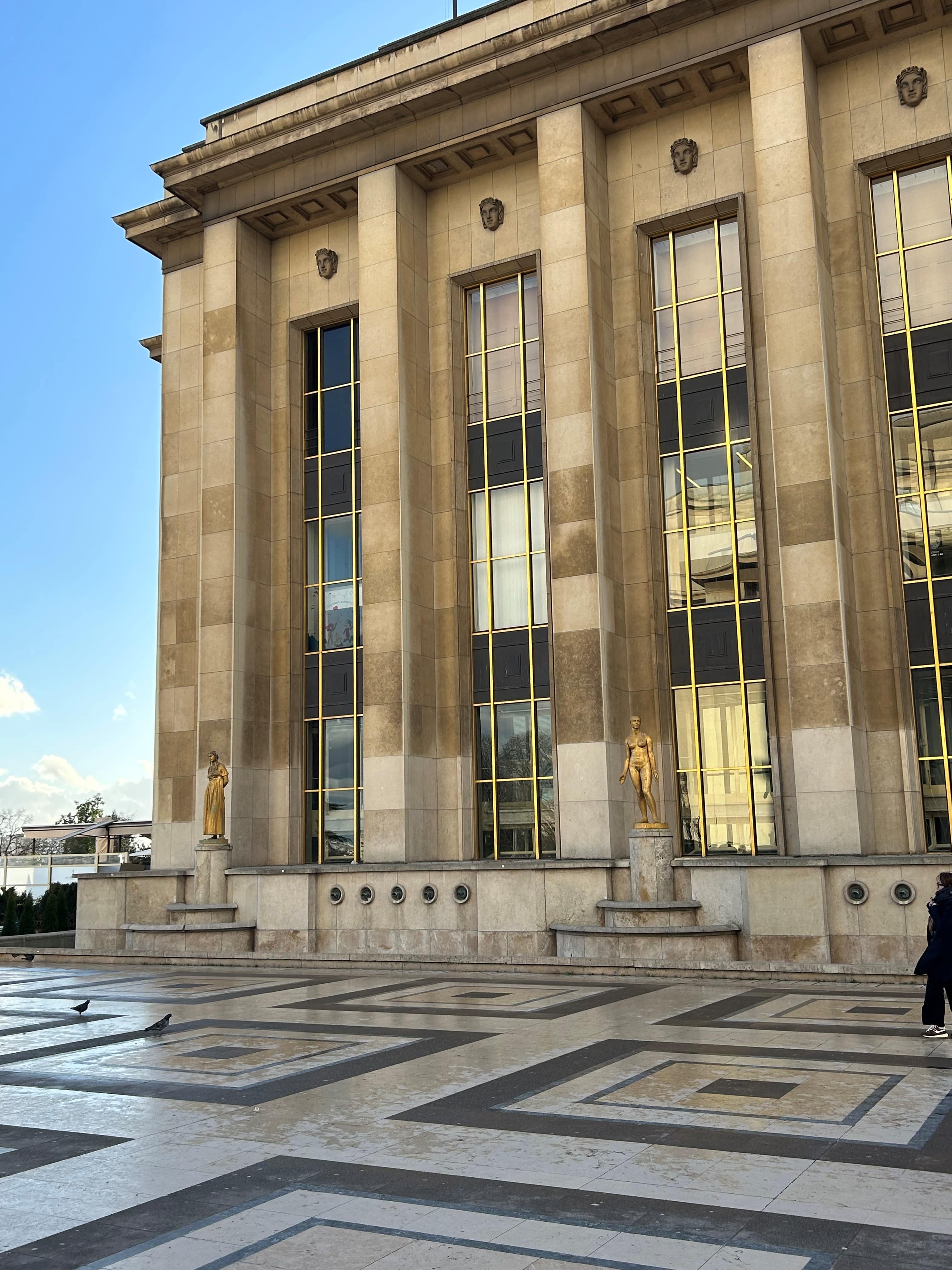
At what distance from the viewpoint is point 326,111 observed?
3195 cm

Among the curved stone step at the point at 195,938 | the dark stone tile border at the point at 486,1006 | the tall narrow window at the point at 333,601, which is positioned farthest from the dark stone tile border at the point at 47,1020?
the tall narrow window at the point at 333,601

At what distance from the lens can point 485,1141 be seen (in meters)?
8.85

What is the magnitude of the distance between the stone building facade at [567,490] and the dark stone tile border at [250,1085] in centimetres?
799

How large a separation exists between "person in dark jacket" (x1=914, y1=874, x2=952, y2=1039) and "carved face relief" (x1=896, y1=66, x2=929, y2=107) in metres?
20.6

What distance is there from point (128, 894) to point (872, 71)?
90.0 feet

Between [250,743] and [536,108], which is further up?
[536,108]

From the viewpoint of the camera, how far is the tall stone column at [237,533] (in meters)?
31.9

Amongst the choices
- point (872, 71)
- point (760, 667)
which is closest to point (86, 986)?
point (760, 667)

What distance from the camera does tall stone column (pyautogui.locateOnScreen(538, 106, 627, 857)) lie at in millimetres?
26609

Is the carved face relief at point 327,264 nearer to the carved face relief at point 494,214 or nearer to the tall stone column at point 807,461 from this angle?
the carved face relief at point 494,214

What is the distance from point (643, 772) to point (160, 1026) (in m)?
11.9

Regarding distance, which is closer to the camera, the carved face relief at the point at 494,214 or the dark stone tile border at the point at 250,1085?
the dark stone tile border at the point at 250,1085

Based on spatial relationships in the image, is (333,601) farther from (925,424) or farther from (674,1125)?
(674,1125)

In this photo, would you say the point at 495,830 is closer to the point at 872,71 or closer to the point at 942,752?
the point at 942,752
